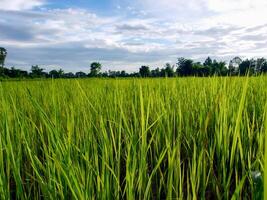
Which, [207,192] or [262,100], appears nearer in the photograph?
[207,192]

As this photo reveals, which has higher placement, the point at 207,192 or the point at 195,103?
the point at 195,103

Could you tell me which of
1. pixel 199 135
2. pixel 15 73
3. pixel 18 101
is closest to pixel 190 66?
pixel 15 73

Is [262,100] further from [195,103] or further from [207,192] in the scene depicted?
[207,192]

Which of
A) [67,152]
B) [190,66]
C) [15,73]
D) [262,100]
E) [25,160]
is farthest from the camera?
[15,73]

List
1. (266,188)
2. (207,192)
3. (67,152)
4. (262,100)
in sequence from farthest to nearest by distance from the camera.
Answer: (262,100)
(207,192)
(67,152)
(266,188)

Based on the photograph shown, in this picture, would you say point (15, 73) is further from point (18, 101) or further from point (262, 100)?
point (262, 100)

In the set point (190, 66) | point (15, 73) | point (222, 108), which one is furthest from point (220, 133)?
point (15, 73)

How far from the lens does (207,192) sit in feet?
3.48

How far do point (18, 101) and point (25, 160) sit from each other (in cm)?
155

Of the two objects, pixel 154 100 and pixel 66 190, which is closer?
pixel 66 190

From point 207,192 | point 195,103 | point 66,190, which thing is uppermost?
point 195,103

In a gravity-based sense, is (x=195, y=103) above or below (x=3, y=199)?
above

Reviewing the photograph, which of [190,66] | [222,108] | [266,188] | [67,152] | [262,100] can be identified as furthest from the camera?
[190,66]

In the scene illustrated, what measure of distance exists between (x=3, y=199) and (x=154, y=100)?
1.05 m
